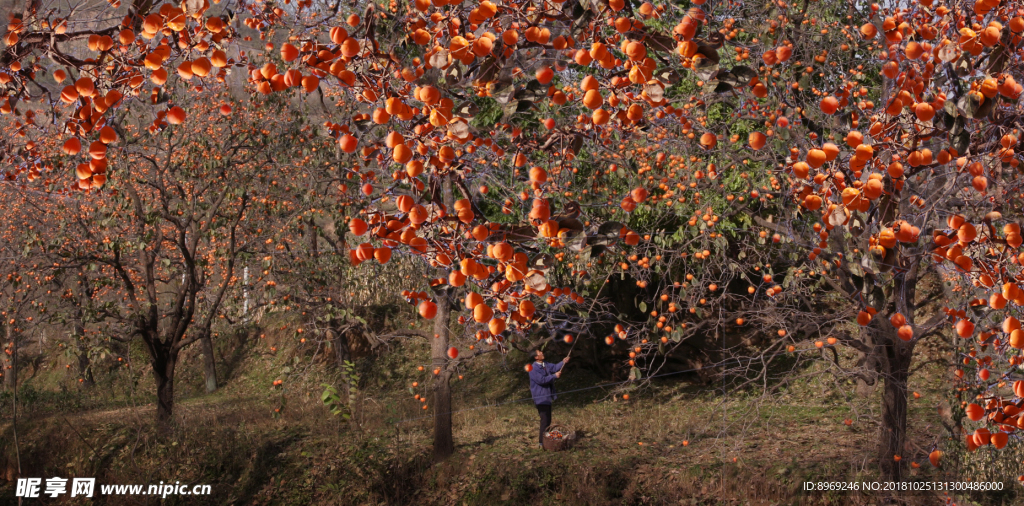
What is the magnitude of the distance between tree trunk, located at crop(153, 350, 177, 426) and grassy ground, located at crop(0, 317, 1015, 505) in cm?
24

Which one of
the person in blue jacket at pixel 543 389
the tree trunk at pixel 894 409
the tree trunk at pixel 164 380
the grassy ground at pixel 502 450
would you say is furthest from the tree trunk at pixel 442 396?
the tree trunk at pixel 894 409

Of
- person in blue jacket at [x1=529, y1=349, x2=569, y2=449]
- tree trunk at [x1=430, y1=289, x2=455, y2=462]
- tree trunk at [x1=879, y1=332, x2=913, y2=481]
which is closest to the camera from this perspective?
tree trunk at [x1=879, y1=332, x2=913, y2=481]

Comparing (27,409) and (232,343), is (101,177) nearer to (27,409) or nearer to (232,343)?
(27,409)

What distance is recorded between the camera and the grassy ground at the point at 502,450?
669 centimetres

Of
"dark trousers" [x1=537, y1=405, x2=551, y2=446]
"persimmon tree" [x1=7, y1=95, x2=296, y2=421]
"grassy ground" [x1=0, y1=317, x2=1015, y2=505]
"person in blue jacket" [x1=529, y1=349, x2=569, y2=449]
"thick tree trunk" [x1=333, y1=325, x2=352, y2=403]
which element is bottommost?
"grassy ground" [x1=0, y1=317, x2=1015, y2=505]

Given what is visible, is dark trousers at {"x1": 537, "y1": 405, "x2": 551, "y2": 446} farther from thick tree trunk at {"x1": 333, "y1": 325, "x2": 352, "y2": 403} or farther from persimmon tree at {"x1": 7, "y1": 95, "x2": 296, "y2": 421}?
persimmon tree at {"x1": 7, "y1": 95, "x2": 296, "y2": 421}

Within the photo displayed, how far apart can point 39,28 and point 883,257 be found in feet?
9.85

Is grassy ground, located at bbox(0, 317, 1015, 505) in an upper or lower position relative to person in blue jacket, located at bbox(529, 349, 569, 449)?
lower

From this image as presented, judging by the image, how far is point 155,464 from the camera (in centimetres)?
779

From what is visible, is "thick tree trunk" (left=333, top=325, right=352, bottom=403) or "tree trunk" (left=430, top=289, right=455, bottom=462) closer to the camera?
"thick tree trunk" (left=333, top=325, right=352, bottom=403)

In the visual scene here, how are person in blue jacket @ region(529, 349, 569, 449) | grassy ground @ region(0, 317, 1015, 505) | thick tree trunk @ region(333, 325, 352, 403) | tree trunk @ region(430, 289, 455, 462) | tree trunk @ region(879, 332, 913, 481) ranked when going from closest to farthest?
1. tree trunk @ region(879, 332, 913, 481)
2. grassy ground @ region(0, 317, 1015, 505)
3. thick tree trunk @ region(333, 325, 352, 403)
4. tree trunk @ region(430, 289, 455, 462)
5. person in blue jacket @ region(529, 349, 569, 449)

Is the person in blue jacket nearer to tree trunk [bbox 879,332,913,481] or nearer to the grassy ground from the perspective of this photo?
the grassy ground

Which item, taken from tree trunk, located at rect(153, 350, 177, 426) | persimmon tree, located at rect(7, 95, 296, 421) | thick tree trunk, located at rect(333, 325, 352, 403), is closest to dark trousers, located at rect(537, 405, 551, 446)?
thick tree trunk, located at rect(333, 325, 352, 403)

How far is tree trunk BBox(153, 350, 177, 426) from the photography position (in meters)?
8.39
